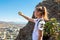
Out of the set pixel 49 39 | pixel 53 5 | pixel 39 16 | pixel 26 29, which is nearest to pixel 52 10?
pixel 53 5

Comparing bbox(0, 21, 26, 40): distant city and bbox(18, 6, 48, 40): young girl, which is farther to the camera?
bbox(0, 21, 26, 40): distant city

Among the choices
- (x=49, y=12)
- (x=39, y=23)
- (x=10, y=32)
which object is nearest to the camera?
(x=39, y=23)

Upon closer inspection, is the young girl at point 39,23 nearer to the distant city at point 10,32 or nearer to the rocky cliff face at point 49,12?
the rocky cliff face at point 49,12

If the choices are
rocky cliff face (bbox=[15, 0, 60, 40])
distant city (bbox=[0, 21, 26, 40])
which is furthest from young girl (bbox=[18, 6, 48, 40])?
distant city (bbox=[0, 21, 26, 40])

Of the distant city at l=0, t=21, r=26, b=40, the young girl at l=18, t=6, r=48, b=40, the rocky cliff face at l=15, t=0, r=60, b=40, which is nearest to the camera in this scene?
the young girl at l=18, t=6, r=48, b=40

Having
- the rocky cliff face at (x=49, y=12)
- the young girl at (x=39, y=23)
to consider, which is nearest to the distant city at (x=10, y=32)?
the rocky cliff face at (x=49, y=12)

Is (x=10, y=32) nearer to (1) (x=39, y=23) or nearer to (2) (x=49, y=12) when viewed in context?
(2) (x=49, y=12)

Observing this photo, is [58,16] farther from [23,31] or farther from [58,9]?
[23,31]

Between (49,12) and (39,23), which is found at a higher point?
(49,12)

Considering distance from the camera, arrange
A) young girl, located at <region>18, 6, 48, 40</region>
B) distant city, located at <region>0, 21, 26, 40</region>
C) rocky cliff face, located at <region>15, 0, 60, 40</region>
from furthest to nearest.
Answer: distant city, located at <region>0, 21, 26, 40</region>
rocky cliff face, located at <region>15, 0, 60, 40</region>
young girl, located at <region>18, 6, 48, 40</region>

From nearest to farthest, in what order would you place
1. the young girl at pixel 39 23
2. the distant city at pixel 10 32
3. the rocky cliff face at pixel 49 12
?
the young girl at pixel 39 23
the rocky cliff face at pixel 49 12
the distant city at pixel 10 32

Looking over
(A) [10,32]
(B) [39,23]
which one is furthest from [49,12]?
(A) [10,32]

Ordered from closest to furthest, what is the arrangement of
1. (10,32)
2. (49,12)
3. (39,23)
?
(39,23) < (49,12) < (10,32)

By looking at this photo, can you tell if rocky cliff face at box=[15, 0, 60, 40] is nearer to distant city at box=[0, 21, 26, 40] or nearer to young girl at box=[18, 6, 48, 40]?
distant city at box=[0, 21, 26, 40]
